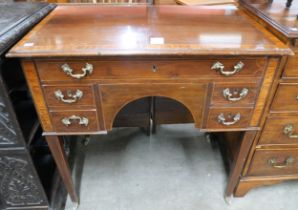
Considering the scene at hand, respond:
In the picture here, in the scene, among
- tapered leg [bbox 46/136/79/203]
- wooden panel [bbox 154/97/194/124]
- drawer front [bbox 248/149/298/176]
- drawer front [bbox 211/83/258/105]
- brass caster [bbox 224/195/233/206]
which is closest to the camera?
drawer front [bbox 211/83/258/105]

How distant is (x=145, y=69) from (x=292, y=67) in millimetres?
504

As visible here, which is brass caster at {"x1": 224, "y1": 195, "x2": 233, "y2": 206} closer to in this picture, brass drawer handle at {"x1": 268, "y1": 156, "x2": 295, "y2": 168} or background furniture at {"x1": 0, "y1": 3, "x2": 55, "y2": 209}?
brass drawer handle at {"x1": 268, "y1": 156, "x2": 295, "y2": 168}

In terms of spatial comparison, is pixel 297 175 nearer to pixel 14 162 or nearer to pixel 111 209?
pixel 111 209

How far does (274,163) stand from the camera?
1.05 metres

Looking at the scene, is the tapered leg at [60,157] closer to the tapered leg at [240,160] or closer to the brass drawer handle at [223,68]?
the brass drawer handle at [223,68]

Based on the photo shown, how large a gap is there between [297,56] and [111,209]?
3.42 ft

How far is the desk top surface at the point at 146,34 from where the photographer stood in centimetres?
68

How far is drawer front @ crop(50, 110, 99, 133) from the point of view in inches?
31.9

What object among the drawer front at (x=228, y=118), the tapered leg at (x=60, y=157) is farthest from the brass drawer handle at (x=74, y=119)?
the drawer front at (x=228, y=118)

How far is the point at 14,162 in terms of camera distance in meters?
0.88

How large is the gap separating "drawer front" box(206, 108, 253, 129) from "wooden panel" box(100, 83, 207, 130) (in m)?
0.07

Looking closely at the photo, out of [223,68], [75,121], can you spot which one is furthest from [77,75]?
[223,68]

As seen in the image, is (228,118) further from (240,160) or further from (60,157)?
(60,157)

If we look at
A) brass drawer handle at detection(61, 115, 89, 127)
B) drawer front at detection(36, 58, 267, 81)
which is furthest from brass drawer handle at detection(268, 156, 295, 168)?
brass drawer handle at detection(61, 115, 89, 127)
